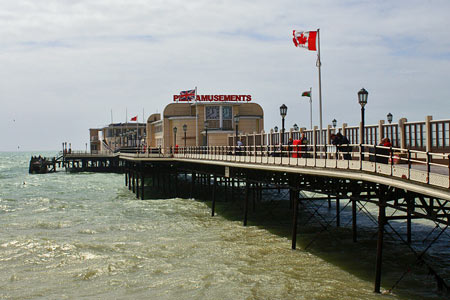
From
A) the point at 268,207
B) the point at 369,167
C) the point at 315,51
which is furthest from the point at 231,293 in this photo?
the point at 268,207

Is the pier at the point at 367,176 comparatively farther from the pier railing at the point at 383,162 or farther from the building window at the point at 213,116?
the building window at the point at 213,116

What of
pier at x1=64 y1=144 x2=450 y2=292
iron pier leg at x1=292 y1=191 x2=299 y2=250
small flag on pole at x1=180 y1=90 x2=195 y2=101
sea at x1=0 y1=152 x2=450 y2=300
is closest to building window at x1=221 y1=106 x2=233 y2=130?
small flag on pole at x1=180 y1=90 x2=195 y2=101

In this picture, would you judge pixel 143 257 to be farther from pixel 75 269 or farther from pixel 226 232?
pixel 226 232

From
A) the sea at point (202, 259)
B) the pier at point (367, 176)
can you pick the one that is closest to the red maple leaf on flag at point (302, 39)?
the pier at point (367, 176)

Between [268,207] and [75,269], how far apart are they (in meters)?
19.9

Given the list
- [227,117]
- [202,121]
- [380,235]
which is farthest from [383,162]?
[227,117]

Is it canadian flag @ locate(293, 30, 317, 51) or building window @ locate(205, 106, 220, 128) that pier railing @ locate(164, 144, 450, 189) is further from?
building window @ locate(205, 106, 220, 128)

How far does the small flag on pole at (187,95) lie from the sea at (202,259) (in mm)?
25944

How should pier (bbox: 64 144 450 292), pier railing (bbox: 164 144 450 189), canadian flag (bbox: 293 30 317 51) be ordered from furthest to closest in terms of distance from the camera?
1. canadian flag (bbox: 293 30 317 51)
2. pier (bbox: 64 144 450 292)
3. pier railing (bbox: 164 144 450 189)

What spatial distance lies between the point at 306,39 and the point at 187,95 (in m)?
34.8

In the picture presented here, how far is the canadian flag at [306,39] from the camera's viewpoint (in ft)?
77.7

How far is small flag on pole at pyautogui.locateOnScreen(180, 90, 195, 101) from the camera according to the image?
189 ft

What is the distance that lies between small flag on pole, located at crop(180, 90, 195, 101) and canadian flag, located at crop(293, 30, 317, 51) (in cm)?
3385

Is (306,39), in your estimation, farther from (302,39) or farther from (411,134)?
(411,134)
